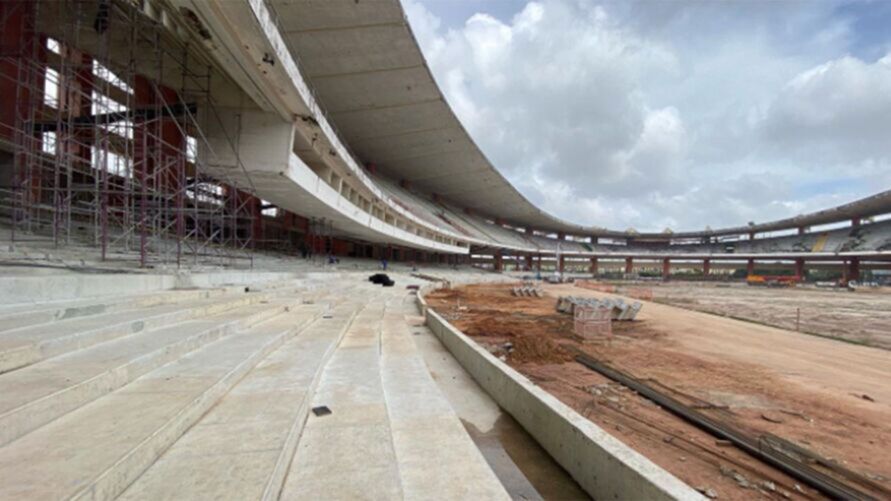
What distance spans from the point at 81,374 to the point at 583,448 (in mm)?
3679

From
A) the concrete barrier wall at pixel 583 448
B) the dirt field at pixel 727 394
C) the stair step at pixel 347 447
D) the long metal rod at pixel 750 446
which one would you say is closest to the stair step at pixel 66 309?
the stair step at pixel 347 447

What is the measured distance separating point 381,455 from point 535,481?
1.18 m

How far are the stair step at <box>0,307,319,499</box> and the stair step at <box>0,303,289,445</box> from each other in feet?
0.23

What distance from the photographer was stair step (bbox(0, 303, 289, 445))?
224cm

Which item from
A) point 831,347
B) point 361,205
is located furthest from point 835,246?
point 361,205

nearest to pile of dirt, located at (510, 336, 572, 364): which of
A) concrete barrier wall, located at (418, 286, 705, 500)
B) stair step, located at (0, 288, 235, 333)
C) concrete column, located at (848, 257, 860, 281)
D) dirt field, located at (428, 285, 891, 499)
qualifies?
dirt field, located at (428, 285, 891, 499)

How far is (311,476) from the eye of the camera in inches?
89.2

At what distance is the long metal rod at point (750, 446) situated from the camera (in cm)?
324

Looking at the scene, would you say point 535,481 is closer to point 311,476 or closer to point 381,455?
point 381,455

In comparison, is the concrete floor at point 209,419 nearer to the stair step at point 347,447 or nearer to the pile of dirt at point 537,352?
the stair step at point 347,447

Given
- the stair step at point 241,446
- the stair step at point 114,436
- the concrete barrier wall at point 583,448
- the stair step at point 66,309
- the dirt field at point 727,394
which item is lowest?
the dirt field at point 727,394

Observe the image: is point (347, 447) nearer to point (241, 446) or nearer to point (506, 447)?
point (241, 446)

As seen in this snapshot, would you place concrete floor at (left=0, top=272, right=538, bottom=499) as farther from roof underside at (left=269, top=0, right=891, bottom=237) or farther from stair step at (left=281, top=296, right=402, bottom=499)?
roof underside at (left=269, top=0, right=891, bottom=237)

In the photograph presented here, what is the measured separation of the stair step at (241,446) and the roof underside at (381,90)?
1453 centimetres
